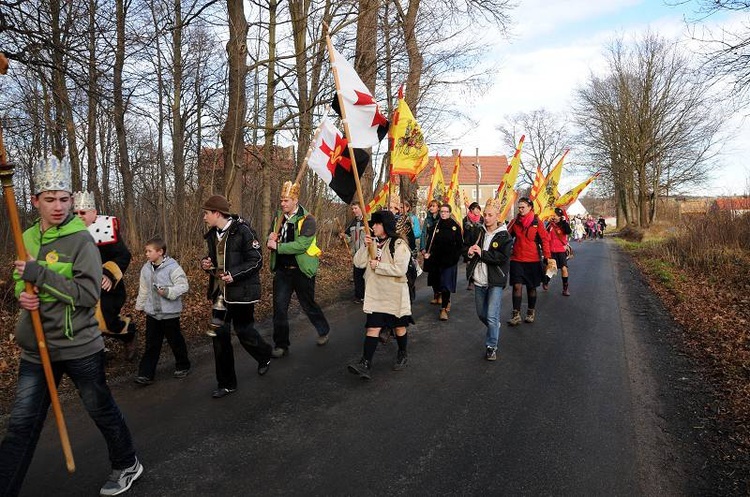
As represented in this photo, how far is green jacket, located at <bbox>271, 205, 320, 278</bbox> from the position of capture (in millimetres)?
5820

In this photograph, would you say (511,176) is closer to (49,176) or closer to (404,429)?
(404,429)

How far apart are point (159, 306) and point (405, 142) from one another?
4129 millimetres

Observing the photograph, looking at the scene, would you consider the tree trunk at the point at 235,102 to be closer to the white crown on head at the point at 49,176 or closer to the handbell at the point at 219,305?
the handbell at the point at 219,305

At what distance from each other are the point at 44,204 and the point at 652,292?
39.6 feet

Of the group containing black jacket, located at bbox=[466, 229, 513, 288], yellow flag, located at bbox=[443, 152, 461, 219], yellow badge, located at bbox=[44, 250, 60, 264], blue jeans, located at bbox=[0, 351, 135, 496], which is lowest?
blue jeans, located at bbox=[0, 351, 135, 496]

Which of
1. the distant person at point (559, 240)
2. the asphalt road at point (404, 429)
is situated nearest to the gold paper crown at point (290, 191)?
the asphalt road at point (404, 429)

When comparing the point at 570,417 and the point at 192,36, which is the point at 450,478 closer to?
the point at 570,417

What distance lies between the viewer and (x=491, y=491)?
3223 mm

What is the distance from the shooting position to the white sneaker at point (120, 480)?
3089 millimetres

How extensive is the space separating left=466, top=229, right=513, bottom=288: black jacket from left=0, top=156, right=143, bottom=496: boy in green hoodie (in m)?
4.57

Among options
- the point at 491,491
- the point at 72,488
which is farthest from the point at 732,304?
the point at 72,488

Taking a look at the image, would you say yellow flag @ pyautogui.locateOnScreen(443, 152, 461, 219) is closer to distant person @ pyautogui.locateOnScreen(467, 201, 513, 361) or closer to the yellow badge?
distant person @ pyautogui.locateOnScreen(467, 201, 513, 361)

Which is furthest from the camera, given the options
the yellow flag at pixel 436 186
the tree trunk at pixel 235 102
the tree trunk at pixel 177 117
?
the tree trunk at pixel 177 117

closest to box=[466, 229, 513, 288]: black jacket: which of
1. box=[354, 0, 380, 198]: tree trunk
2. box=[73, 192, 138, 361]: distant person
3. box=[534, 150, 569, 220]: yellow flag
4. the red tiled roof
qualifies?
box=[73, 192, 138, 361]: distant person
